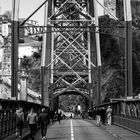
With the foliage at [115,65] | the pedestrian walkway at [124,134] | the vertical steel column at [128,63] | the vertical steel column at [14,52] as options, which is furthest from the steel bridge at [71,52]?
the pedestrian walkway at [124,134]

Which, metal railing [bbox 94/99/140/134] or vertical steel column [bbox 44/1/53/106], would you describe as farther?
vertical steel column [bbox 44/1/53/106]

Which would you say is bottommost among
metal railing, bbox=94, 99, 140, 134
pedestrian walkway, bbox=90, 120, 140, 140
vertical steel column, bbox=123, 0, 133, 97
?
pedestrian walkway, bbox=90, 120, 140, 140

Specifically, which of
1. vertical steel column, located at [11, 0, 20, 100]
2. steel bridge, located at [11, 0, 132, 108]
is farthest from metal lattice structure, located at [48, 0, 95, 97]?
vertical steel column, located at [11, 0, 20, 100]

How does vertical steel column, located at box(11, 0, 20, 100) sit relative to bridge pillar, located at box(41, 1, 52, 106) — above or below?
below

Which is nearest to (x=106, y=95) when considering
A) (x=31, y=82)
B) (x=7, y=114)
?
(x=31, y=82)

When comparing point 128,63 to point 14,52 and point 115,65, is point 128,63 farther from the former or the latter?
point 115,65

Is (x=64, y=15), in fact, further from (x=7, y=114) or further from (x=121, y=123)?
(x=7, y=114)

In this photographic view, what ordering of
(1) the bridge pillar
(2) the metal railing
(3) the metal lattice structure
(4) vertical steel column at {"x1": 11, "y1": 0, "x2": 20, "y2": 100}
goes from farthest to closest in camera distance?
(3) the metal lattice structure < (1) the bridge pillar < (4) vertical steel column at {"x1": 11, "y1": 0, "x2": 20, "y2": 100} < (2) the metal railing

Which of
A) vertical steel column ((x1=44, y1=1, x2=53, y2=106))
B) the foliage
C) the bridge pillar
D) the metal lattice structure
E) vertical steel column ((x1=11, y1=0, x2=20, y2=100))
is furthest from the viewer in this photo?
the foliage

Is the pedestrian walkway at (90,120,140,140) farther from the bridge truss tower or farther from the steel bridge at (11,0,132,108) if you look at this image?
the bridge truss tower

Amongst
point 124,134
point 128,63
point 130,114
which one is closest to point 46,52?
point 128,63

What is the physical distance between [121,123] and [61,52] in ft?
161

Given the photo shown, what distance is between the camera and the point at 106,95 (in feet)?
294

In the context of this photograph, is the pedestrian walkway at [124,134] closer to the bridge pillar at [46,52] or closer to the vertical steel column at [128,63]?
the vertical steel column at [128,63]
